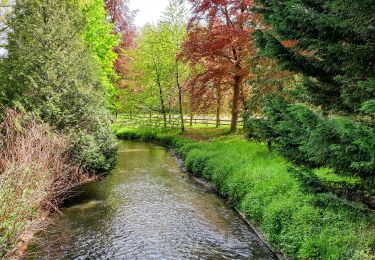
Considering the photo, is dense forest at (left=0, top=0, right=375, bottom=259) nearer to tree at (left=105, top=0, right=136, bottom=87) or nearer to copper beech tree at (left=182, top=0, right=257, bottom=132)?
copper beech tree at (left=182, top=0, right=257, bottom=132)

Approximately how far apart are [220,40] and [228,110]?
7.54 metres

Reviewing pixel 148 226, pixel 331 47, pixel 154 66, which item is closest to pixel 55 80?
pixel 148 226

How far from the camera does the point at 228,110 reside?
25.7 meters

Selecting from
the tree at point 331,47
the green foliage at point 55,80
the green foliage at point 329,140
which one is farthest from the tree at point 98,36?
the green foliage at point 329,140

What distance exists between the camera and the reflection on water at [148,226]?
8.27m

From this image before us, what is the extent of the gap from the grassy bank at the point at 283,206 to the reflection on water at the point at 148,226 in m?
0.73

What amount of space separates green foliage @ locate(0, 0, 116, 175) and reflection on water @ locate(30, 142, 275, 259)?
1.93 metres

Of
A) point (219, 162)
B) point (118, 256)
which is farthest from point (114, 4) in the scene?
point (118, 256)

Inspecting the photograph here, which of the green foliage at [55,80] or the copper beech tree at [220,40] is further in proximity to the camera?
the copper beech tree at [220,40]

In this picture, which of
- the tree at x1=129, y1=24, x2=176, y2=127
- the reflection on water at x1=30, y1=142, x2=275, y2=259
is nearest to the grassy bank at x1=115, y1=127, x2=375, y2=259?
the reflection on water at x1=30, y1=142, x2=275, y2=259

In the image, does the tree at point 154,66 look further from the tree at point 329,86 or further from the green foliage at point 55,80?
the tree at point 329,86

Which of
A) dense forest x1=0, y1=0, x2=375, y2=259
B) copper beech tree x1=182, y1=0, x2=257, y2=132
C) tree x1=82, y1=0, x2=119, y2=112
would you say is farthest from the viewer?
tree x1=82, y1=0, x2=119, y2=112

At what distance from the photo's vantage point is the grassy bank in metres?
5.91

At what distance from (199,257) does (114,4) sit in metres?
Answer: 32.4
